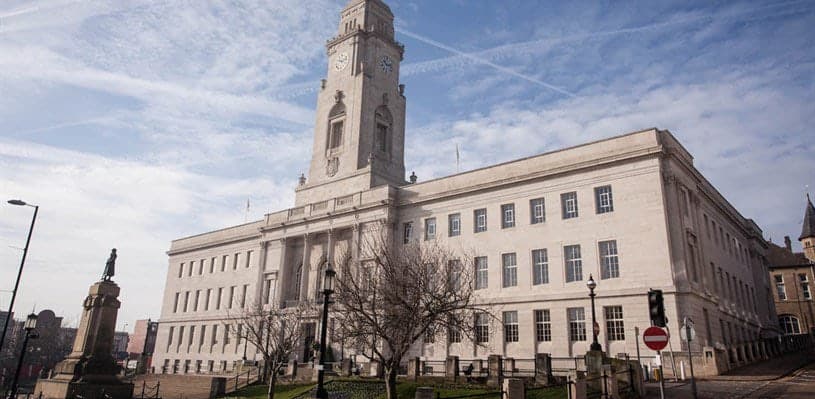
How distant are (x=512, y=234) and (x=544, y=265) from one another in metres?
3.42

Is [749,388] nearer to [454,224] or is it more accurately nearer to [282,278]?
[454,224]

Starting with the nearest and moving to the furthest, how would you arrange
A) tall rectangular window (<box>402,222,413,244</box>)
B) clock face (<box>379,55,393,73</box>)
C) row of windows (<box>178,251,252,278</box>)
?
tall rectangular window (<box>402,222,413,244</box>)
clock face (<box>379,55,393,73</box>)
row of windows (<box>178,251,252,278</box>)

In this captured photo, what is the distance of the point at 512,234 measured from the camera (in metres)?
41.5

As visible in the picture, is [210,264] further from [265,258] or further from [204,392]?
[204,392]

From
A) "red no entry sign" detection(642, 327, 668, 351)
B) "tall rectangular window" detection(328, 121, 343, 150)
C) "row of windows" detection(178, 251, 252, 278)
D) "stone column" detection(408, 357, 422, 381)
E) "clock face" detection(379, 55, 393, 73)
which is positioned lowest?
"stone column" detection(408, 357, 422, 381)

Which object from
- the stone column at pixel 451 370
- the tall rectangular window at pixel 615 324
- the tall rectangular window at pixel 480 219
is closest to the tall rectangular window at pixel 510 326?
the tall rectangular window at pixel 615 324

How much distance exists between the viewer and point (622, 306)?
35.2 meters

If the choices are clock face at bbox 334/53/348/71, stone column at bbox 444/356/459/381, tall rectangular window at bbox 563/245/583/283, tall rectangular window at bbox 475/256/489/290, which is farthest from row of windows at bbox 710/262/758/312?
clock face at bbox 334/53/348/71

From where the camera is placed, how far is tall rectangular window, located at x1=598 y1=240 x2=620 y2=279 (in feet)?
119

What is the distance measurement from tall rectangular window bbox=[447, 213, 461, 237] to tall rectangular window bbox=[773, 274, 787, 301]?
55606 mm

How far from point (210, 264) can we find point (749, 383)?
56235mm

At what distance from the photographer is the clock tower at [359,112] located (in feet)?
177

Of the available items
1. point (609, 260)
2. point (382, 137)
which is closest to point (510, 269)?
point (609, 260)

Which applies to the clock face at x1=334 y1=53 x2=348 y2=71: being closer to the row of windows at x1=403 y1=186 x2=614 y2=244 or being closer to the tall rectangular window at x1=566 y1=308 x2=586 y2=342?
the row of windows at x1=403 y1=186 x2=614 y2=244
